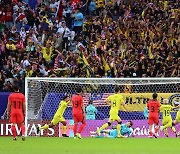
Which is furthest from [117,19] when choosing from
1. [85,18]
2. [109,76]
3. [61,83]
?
[61,83]

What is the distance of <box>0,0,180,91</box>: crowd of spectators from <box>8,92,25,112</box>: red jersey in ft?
15.1

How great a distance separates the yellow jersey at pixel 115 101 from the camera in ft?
86.2

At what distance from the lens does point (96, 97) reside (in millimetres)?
28344

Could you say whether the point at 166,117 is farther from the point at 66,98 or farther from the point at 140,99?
the point at 66,98

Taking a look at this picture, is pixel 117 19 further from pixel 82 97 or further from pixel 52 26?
pixel 82 97

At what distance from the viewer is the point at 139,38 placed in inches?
1240

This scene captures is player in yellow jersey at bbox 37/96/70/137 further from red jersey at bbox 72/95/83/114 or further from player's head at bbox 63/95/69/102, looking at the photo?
red jersey at bbox 72/95/83/114

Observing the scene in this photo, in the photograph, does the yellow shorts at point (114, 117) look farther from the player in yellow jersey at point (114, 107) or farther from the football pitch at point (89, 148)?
the football pitch at point (89, 148)

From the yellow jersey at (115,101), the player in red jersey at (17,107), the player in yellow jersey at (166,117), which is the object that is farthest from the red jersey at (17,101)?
the player in yellow jersey at (166,117)

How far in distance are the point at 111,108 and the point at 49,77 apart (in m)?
4.04

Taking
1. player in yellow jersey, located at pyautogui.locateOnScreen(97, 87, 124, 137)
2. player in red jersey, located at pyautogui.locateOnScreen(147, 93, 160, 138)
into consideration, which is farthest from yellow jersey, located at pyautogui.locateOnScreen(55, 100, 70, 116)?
player in red jersey, located at pyautogui.locateOnScreen(147, 93, 160, 138)

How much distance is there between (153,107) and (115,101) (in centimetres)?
158

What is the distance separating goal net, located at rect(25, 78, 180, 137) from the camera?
2816 centimetres

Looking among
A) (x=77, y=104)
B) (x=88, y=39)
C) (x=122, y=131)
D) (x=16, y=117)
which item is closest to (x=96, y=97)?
(x=122, y=131)
